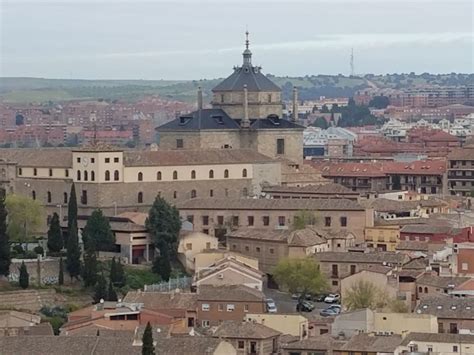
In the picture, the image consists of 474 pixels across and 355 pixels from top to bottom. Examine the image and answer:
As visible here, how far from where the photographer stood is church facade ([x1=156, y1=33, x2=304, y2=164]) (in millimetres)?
65938

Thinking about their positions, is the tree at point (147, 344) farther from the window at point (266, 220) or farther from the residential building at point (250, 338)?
the window at point (266, 220)

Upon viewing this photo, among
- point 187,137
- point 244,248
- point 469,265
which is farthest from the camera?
point 187,137

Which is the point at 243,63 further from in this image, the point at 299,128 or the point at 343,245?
the point at 343,245

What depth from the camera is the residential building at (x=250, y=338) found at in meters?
40.4

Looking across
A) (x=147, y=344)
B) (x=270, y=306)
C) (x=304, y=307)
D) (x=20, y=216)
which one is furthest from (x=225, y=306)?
(x=20, y=216)

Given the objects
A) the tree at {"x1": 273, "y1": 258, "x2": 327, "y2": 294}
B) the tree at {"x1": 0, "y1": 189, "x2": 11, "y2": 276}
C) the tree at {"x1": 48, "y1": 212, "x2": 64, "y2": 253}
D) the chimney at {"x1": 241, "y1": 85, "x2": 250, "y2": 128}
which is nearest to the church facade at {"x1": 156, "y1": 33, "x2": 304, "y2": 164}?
the chimney at {"x1": 241, "y1": 85, "x2": 250, "y2": 128}

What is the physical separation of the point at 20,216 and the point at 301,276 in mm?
9134

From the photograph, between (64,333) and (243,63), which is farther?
(243,63)

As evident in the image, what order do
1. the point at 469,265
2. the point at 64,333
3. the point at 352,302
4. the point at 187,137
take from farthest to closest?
1. the point at 187,137
2. the point at 469,265
3. the point at 352,302
4. the point at 64,333

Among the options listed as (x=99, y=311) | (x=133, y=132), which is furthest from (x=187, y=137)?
(x=133, y=132)

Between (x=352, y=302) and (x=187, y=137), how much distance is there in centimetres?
2151

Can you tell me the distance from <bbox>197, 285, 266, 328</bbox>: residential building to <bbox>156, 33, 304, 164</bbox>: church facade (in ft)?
66.9

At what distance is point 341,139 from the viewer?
384 ft

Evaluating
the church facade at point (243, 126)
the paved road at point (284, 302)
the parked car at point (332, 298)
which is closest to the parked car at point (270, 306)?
the paved road at point (284, 302)
